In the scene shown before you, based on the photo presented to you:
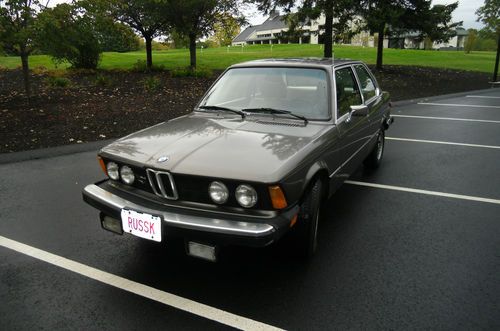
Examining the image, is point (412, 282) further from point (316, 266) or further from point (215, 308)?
point (215, 308)

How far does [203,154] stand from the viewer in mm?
2807

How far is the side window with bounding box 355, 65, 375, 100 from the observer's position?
4.88m

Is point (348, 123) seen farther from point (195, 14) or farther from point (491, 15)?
point (491, 15)

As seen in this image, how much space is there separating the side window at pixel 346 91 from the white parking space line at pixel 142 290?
82.4 inches

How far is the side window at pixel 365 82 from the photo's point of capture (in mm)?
4879

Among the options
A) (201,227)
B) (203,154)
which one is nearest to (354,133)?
(203,154)

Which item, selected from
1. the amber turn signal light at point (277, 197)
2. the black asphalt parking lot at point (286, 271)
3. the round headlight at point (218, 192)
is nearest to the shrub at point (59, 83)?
the black asphalt parking lot at point (286, 271)

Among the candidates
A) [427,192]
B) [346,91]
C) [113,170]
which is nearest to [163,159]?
[113,170]

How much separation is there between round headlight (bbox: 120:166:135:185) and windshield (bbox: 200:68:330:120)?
1299 mm

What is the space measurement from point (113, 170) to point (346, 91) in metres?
2.52

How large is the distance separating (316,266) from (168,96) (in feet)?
31.1

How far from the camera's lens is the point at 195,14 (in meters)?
15.2

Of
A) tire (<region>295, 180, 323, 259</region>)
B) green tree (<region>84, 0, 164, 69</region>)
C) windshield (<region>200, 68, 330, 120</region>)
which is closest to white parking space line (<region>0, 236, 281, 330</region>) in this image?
tire (<region>295, 180, 323, 259</region>)

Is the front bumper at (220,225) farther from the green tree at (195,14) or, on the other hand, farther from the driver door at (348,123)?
the green tree at (195,14)
